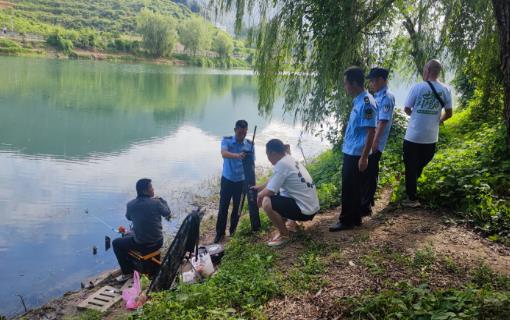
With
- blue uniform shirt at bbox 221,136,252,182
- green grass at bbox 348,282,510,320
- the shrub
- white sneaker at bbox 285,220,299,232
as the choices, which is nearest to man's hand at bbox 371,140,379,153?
white sneaker at bbox 285,220,299,232

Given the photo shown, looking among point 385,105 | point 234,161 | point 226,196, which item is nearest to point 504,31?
point 385,105

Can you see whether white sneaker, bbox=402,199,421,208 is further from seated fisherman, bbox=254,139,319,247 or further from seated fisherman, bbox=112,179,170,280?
seated fisherman, bbox=112,179,170,280

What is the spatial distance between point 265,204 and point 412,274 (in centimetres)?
173

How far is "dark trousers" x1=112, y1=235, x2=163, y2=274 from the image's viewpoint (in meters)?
5.37

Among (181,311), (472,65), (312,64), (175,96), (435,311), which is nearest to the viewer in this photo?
Answer: (435,311)

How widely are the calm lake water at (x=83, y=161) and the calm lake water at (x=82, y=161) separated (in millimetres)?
24

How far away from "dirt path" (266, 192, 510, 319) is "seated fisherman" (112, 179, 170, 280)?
2.00 meters

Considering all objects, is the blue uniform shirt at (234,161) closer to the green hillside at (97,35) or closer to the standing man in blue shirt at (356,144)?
the standing man in blue shirt at (356,144)

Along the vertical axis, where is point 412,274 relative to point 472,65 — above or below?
below

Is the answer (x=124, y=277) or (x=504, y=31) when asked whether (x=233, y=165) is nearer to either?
(x=124, y=277)

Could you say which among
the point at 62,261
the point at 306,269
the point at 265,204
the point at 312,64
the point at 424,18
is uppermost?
the point at 424,18

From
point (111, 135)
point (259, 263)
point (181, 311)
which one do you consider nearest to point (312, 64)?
point (259, 263)

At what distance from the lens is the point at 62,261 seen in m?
6.63

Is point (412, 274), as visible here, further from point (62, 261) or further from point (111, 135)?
point (111, 135)
